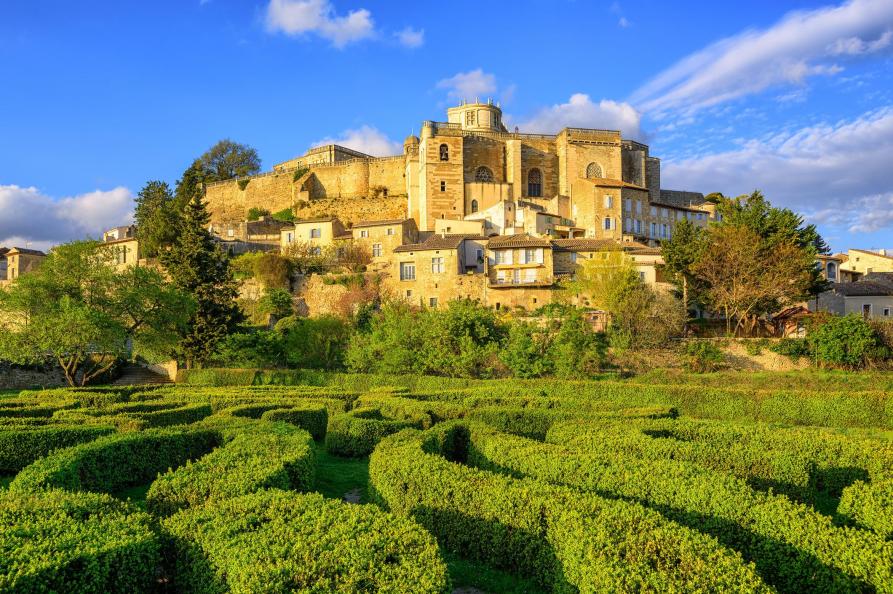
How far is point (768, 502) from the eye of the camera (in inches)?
346

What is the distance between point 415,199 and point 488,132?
1412 cm

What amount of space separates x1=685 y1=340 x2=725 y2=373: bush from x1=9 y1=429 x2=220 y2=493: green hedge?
107 ft

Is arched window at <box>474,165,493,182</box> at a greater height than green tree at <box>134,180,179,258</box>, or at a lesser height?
greater

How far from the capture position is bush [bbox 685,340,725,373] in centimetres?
3966

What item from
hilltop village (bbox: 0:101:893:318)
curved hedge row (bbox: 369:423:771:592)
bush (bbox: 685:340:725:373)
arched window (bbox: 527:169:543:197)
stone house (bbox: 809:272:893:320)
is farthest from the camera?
arched window (bbox: 527:169:543:197)

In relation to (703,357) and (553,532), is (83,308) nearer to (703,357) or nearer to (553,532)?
(553,532)

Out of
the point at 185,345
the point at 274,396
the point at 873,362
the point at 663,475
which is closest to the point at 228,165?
the point at 185,345

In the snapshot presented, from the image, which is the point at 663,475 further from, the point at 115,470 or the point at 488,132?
the point at 488,132

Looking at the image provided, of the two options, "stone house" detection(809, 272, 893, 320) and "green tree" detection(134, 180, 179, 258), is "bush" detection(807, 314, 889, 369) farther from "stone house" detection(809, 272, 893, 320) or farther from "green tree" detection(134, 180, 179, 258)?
"green tree" detection(134, 180, 179, 258)

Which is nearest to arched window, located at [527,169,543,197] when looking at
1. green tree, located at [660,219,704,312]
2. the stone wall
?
green tree, located at [660,219,704,312]

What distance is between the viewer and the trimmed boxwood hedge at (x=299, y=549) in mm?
6301

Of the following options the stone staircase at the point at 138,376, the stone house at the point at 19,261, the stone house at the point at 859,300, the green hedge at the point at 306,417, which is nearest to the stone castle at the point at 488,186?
the stone house at the point at 859,300

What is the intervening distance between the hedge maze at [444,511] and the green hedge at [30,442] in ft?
0.14

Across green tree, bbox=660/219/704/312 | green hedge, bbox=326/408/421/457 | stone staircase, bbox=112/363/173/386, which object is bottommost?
stone staircase, bbox=112/363/173/386
